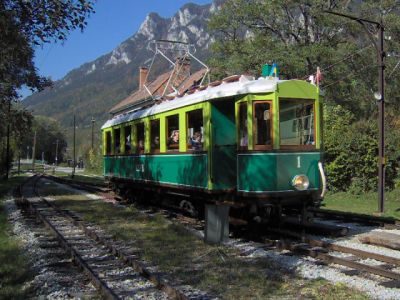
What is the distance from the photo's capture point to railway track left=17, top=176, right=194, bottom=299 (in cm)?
656

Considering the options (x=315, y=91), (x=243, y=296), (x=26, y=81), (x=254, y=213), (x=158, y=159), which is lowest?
(x=243, y=296)

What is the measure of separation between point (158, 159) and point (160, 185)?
669mm

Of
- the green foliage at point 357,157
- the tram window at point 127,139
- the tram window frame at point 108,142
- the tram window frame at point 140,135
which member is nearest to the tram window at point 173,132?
the tram window frame at point 140,135

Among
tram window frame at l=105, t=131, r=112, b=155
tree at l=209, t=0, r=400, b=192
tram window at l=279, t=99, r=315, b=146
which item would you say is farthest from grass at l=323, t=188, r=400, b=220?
tram window frame at l=105, t=131, r=112, b=155

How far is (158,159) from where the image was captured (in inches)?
518

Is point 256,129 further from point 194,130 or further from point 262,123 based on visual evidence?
point 194,130

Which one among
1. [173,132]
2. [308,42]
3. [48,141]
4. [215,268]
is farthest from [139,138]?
[48,141]

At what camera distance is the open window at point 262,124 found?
9664 mm

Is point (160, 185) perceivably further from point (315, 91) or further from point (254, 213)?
point (315, 91)

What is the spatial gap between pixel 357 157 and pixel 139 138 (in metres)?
9.57

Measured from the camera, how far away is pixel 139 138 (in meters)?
15.0

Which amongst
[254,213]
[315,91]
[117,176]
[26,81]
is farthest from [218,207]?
[26,81]

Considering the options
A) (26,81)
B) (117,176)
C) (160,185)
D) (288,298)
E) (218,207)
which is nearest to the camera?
(288,298)

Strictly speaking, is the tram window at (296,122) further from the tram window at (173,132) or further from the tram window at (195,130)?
the tram window at (173,132)
